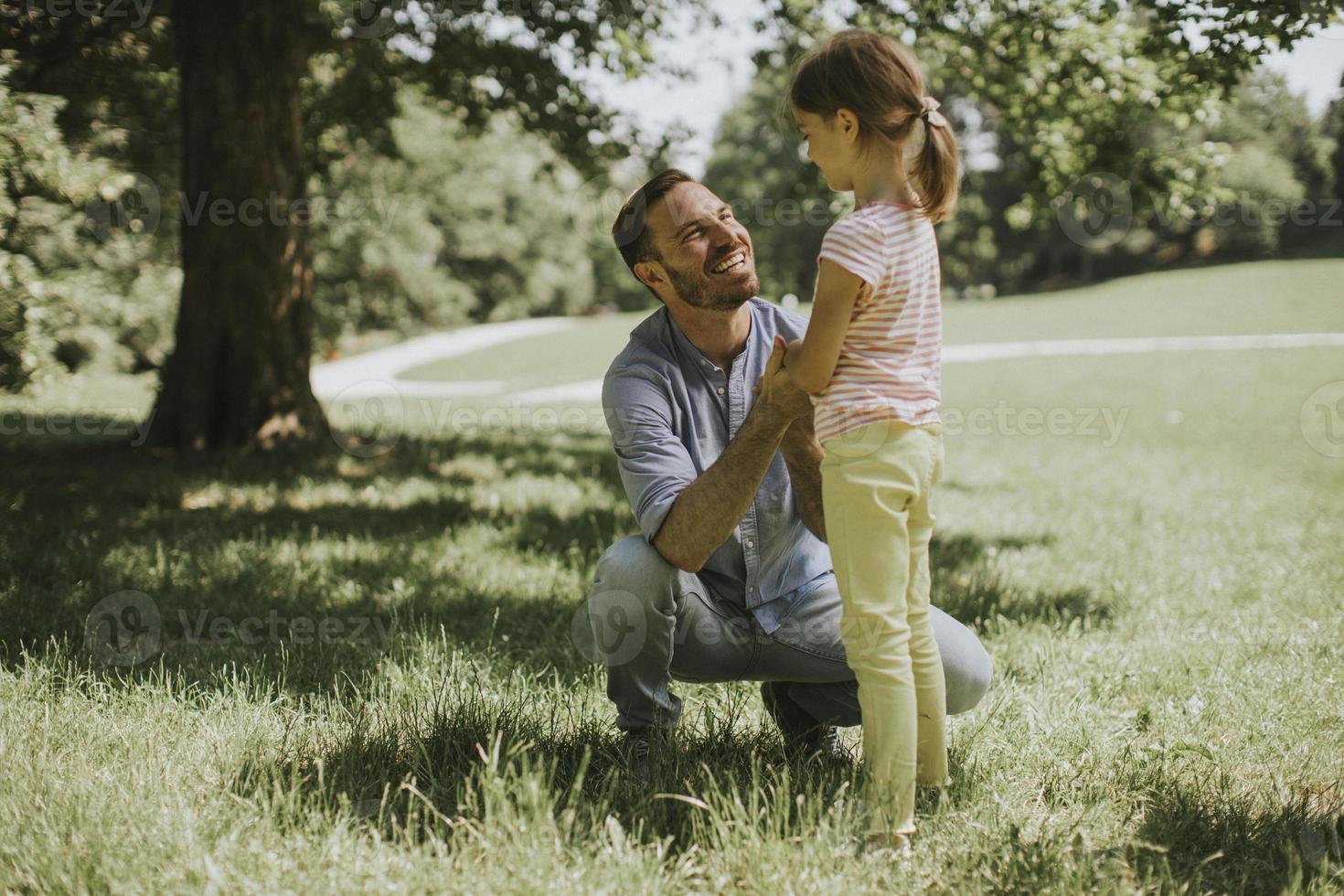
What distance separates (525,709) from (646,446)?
0.97 metres

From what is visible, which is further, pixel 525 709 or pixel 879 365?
pixel 525 709

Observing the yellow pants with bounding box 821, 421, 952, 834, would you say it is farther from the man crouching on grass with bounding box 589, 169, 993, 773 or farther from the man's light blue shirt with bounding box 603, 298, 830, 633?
the man's light blue shirt with bounding box 603, 298, 830, 633

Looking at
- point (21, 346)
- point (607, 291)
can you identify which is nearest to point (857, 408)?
point (21, 346)

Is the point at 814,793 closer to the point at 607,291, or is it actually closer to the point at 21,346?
the point at 21,346

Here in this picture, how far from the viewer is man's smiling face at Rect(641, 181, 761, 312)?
2.58 m

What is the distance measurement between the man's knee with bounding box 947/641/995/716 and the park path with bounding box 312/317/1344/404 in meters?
13.1

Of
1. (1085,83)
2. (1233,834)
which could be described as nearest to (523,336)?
(1085,83)

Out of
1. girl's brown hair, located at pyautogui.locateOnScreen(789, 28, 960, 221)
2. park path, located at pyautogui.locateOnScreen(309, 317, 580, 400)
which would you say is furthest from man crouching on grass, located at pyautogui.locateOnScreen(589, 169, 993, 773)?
park path, located at pyautogui.locateOnScreen(309, 317, 580, 400)

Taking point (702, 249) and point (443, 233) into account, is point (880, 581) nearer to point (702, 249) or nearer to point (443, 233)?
point (702, 249)

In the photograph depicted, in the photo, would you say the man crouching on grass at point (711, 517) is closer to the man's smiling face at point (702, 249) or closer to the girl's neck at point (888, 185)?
the man's smiling face at point (702, 249)

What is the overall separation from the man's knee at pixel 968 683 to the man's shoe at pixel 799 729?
331 millimetres

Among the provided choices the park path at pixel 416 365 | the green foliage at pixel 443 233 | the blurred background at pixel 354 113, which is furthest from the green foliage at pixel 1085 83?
the park path at pixel 416 365

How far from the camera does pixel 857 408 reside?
210 cm

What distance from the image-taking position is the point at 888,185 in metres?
2.16
